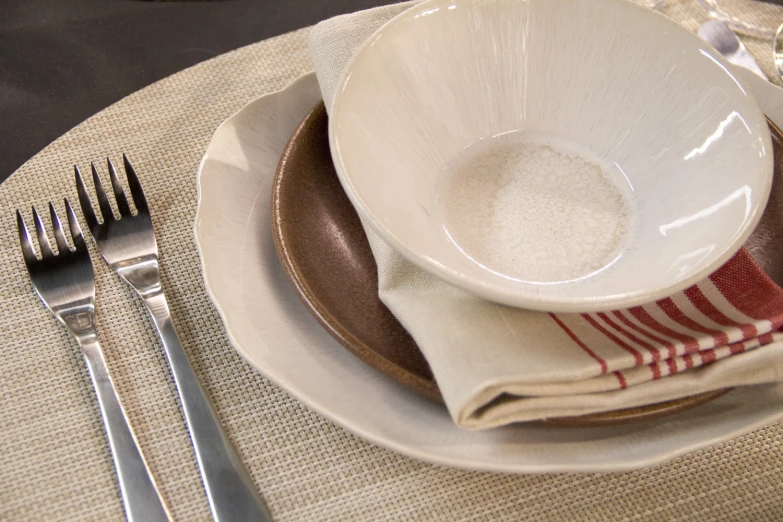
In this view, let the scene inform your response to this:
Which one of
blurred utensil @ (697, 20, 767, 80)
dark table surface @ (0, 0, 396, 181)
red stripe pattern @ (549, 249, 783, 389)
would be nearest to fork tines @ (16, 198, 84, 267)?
dark table surface @ (0, 0, 396, 181)

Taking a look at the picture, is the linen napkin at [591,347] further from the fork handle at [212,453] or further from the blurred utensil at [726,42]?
the blurred utensil at [726,42]

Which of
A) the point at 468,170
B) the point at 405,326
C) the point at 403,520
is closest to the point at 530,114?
the point at 468,170

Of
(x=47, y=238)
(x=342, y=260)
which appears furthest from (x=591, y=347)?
(x=47, y=238)

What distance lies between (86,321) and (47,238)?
0.09 meters

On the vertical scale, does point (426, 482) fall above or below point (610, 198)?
below

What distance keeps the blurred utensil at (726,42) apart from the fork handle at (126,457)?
64cm

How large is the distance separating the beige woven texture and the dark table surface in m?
0.29

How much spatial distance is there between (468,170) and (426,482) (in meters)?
0.26

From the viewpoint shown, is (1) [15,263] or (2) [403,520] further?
(1) [15,263]

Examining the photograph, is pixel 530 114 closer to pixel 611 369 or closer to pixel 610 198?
pixel 610 198

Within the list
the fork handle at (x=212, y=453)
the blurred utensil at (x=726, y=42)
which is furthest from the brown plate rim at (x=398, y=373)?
the blurred utensil at (x=726, y=42)

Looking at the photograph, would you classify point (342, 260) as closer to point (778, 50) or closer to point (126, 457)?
point (126, 457)

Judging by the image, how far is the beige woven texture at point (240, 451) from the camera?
0.46 meters

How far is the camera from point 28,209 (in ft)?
2.00
